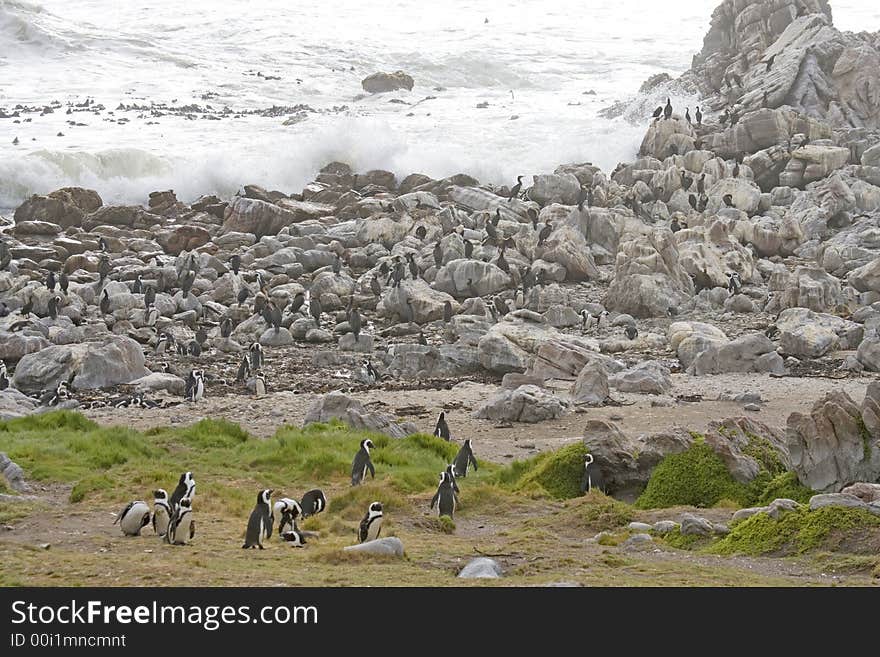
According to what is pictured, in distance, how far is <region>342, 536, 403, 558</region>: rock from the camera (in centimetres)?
803

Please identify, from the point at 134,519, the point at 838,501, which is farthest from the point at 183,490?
the point at 838,501

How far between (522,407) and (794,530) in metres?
8.29

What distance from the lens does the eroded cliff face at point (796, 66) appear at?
41.5 metres

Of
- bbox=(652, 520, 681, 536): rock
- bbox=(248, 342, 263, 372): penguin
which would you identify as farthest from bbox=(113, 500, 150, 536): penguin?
bbox=(248, 342, 263, 372): penguin

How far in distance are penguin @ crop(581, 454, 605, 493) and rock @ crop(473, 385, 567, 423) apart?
495 cm

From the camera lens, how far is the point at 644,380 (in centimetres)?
1816

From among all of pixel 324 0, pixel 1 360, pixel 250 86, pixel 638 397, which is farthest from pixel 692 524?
pixel 324 0

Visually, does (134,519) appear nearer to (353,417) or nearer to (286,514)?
(286,514)

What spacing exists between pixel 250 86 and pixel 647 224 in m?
40.9

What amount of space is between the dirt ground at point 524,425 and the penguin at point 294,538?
549 centimetres

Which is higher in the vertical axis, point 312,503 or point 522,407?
point 312,503

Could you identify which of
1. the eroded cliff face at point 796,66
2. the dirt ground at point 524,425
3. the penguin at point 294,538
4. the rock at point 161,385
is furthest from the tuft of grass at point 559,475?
the eroded cliff face at point 796,66

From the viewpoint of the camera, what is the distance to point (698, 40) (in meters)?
82.4
